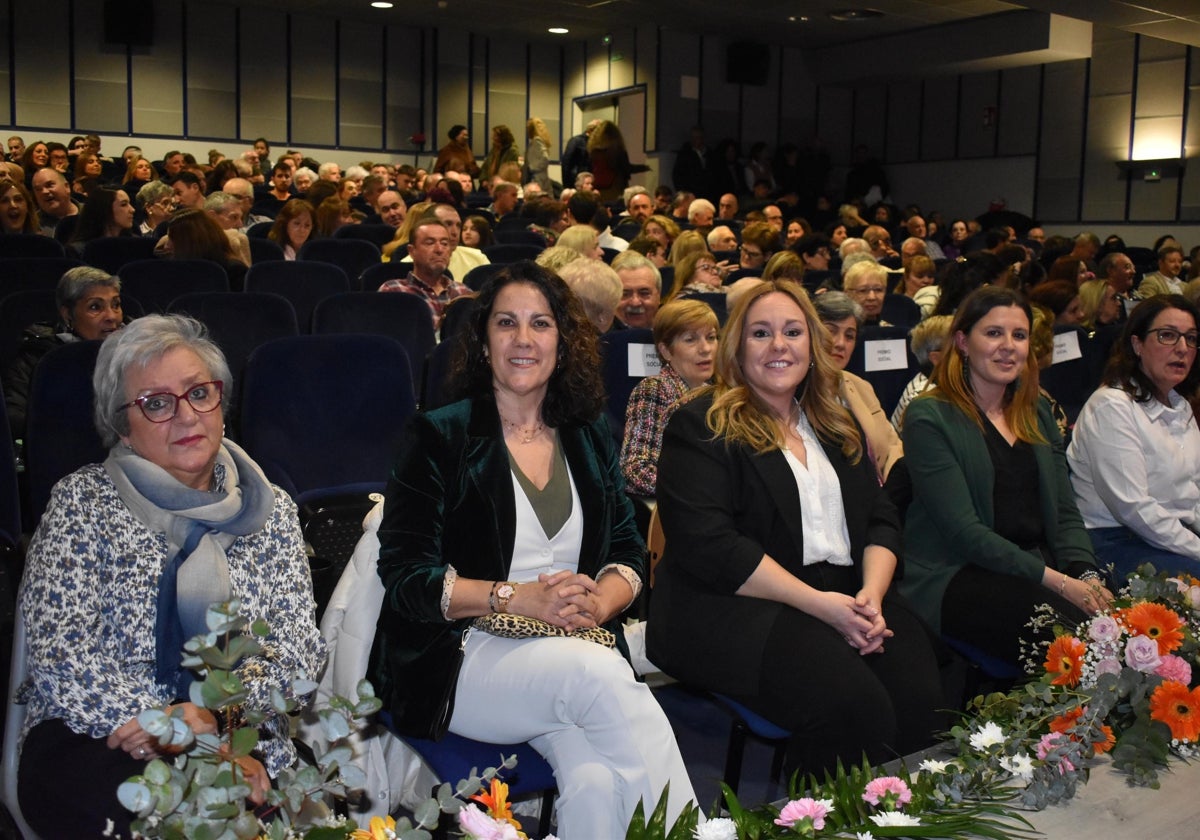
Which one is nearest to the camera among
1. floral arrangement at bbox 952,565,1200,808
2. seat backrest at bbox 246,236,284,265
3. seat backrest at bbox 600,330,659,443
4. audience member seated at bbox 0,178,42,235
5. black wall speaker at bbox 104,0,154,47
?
floral arrangement at bbox 952,565,1200,808

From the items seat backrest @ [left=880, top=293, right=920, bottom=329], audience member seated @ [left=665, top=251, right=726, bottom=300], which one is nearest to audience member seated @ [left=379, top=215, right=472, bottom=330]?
audience member seated @ [left=665, top=251, right=726, bottom=300]

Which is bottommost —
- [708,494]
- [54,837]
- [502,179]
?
[54,837]

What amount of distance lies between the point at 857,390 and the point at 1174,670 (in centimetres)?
186

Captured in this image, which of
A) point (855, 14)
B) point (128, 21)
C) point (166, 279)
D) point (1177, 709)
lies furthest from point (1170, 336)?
point (128, 21)

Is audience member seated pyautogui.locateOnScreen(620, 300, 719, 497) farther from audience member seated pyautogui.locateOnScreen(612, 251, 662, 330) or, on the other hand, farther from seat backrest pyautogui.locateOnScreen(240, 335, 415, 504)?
audience member seated pyautogui.locateOnScreen(612, 251, 662, 330)

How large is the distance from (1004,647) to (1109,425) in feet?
2.91

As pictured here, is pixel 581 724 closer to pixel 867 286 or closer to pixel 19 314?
pixel 19 314

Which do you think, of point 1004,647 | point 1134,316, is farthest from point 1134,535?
point 1004,647

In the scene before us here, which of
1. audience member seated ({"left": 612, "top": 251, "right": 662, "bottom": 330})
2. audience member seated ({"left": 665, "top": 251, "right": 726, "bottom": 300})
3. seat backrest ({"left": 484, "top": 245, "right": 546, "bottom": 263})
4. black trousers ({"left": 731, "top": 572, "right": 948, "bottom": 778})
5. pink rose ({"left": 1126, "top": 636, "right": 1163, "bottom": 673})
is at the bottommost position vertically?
black trousers ({"left": 731, "top": 572, "right": 948, "bottom": 778})

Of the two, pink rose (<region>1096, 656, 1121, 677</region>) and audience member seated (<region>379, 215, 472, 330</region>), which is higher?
audience member seated (<region>379, 215, 472, 330</region>)

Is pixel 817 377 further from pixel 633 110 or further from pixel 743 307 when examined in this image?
pixel 633 110

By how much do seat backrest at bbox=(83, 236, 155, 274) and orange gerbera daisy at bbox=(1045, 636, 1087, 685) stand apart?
5117 mm

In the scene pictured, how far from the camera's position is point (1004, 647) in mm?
2572

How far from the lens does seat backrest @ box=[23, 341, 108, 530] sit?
2.67 metres
